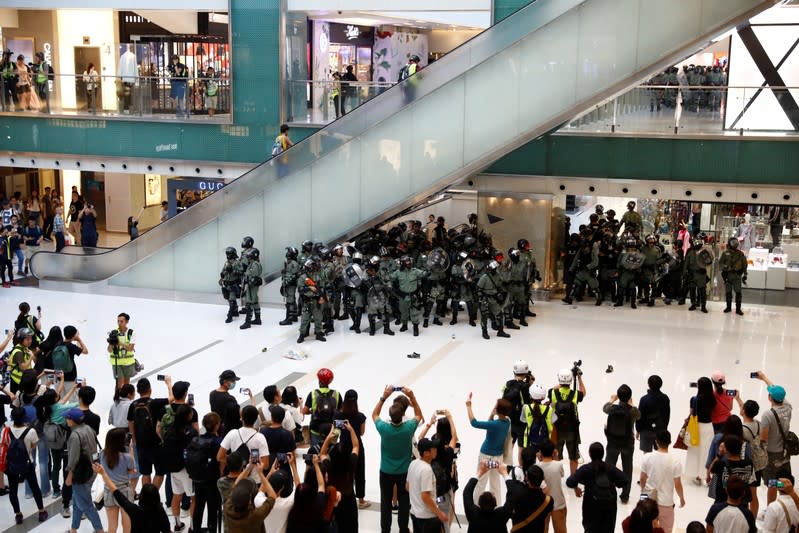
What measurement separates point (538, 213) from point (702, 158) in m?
3.36

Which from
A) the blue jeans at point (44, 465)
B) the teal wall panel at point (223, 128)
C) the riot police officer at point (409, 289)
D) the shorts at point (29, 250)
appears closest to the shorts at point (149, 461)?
the blue jeans at point (44, 465)

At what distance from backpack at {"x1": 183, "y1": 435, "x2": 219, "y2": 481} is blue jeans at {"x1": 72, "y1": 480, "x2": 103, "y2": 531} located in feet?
3.27

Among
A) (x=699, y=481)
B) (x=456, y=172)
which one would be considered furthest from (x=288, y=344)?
(x=699, y=481)

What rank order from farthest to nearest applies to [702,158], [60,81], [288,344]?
1. [60,81]
2. [702,158]
3. [288,344]

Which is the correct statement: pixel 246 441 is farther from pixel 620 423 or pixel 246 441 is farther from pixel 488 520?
pixel 620 423

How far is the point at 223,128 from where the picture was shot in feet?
78.9

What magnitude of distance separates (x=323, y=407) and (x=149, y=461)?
1.76 meters

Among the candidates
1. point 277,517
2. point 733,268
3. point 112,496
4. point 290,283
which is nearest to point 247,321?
point 290,283

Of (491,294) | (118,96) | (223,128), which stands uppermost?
(118,96)

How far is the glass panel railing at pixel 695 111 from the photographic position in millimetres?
18734

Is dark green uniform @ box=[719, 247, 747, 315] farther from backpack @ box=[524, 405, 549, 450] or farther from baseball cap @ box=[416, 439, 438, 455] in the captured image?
baseball cap @ box=[416, 439, 438, 455]

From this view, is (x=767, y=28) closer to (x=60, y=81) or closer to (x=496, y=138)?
(x=496, y=138)

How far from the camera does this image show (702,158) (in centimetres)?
1911

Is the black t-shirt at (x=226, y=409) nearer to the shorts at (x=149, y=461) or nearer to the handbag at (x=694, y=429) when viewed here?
the shorts at (x=149, y=461)
